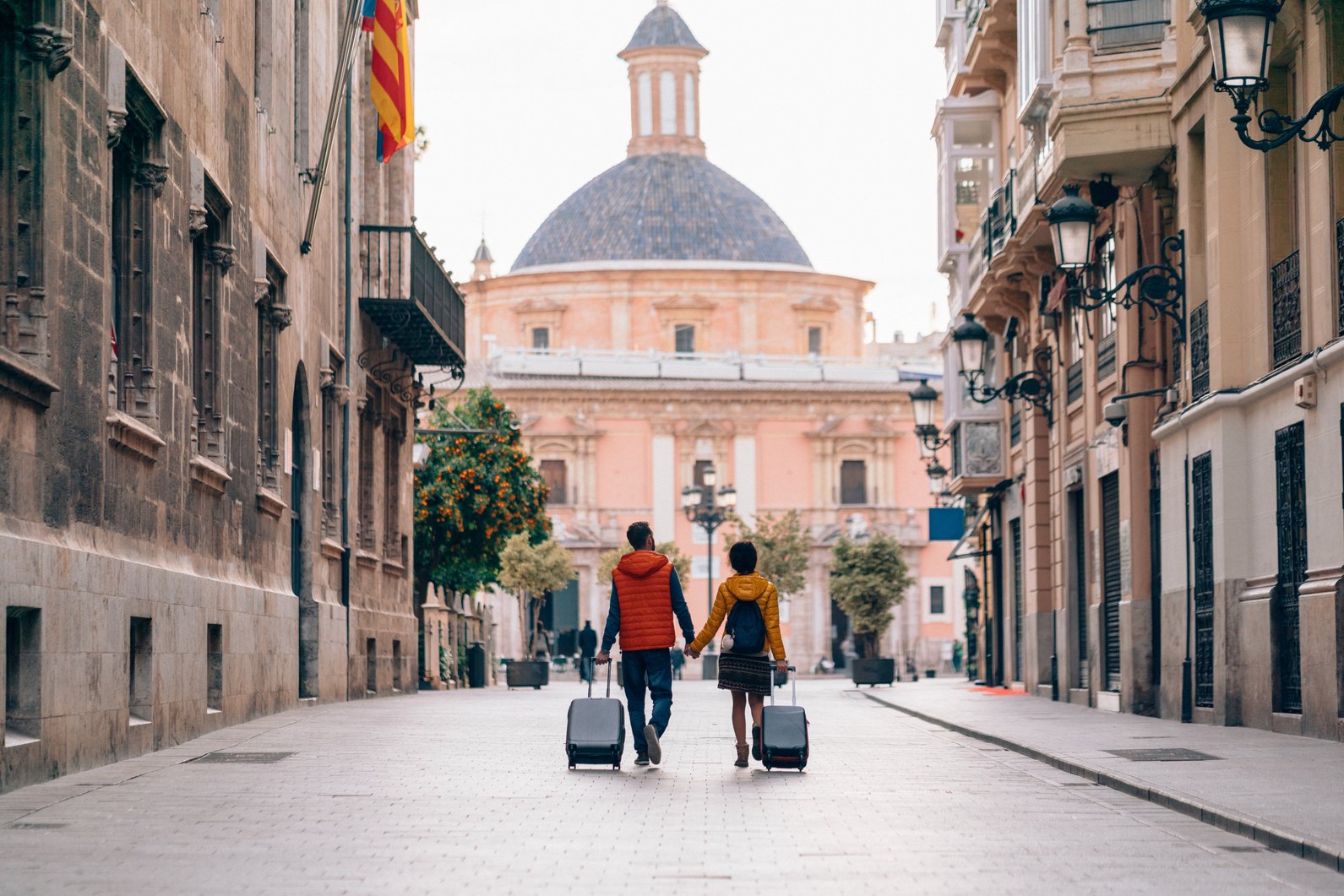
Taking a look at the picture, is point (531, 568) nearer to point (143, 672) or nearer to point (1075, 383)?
point (1075, 383)

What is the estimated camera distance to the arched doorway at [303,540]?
2444 cm

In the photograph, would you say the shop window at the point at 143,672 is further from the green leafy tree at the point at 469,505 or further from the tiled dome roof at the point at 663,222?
the tiled dome roof at the point at 663,222

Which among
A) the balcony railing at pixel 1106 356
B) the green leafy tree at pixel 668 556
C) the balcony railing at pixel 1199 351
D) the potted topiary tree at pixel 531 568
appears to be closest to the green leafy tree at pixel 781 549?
the green leafy tree at pixel 668 556

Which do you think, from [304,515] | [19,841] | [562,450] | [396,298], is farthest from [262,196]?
[562,450]

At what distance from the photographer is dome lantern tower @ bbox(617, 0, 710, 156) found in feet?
300

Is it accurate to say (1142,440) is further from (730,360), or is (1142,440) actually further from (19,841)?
(730,360)

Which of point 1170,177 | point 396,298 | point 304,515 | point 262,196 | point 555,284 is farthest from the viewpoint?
point 555,284

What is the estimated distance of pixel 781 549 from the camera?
72.1 meters

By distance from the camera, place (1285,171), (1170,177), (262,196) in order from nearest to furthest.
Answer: (1285,171) → (262,196) → (1170,177)

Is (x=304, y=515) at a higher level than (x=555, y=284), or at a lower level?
lower

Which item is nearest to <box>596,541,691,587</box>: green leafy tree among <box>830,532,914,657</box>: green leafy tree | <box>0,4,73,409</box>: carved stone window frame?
<box>830,532,914,657</box>: green leafy tree

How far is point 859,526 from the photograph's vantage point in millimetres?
77750

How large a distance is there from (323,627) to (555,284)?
197 feet

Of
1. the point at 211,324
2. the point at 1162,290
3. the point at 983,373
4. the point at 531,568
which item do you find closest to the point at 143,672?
A: the point at 211,324
